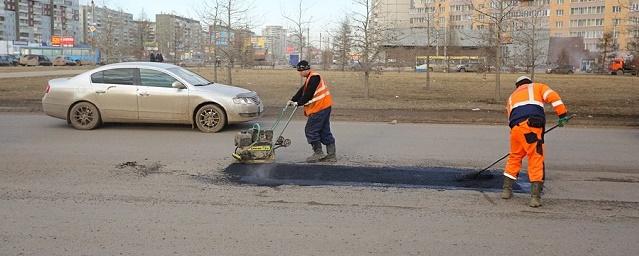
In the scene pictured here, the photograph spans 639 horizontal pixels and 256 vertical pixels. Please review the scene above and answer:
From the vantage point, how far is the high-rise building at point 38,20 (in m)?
118

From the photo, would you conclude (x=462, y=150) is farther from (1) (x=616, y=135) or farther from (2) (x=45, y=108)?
(2) (x=45, y=108)

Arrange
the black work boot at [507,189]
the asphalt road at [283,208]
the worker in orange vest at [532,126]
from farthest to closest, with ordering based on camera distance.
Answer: the black work boot at [507,189] → the worker in orange vest at [532,126] → the asphalt road at [283,208]

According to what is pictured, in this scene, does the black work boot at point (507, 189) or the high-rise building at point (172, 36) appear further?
the high-rise building at point (172, 36)

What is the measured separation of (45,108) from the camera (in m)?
11.3

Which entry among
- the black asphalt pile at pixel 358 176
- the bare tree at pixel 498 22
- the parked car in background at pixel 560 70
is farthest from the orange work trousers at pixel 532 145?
the parked car in background at pixel 560 70

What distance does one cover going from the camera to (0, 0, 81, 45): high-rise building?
118062 millimetres

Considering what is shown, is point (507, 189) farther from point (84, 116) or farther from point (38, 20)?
point (38, 20)

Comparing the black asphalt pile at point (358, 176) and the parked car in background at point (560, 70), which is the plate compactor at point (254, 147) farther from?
the parked car in background at point (560, 70)

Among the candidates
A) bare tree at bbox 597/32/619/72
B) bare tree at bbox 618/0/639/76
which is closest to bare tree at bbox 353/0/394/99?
bare tree at bbox 618/0/639/76

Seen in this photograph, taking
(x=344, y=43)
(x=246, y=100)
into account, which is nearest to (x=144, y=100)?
(x=246, y=100)

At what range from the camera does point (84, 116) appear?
36.2 ft

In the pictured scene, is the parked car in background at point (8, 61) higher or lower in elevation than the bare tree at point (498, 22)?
higher

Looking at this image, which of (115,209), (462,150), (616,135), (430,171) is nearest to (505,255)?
(430,171)

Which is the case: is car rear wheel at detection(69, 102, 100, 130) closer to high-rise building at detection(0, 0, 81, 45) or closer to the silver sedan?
the silver sedan
